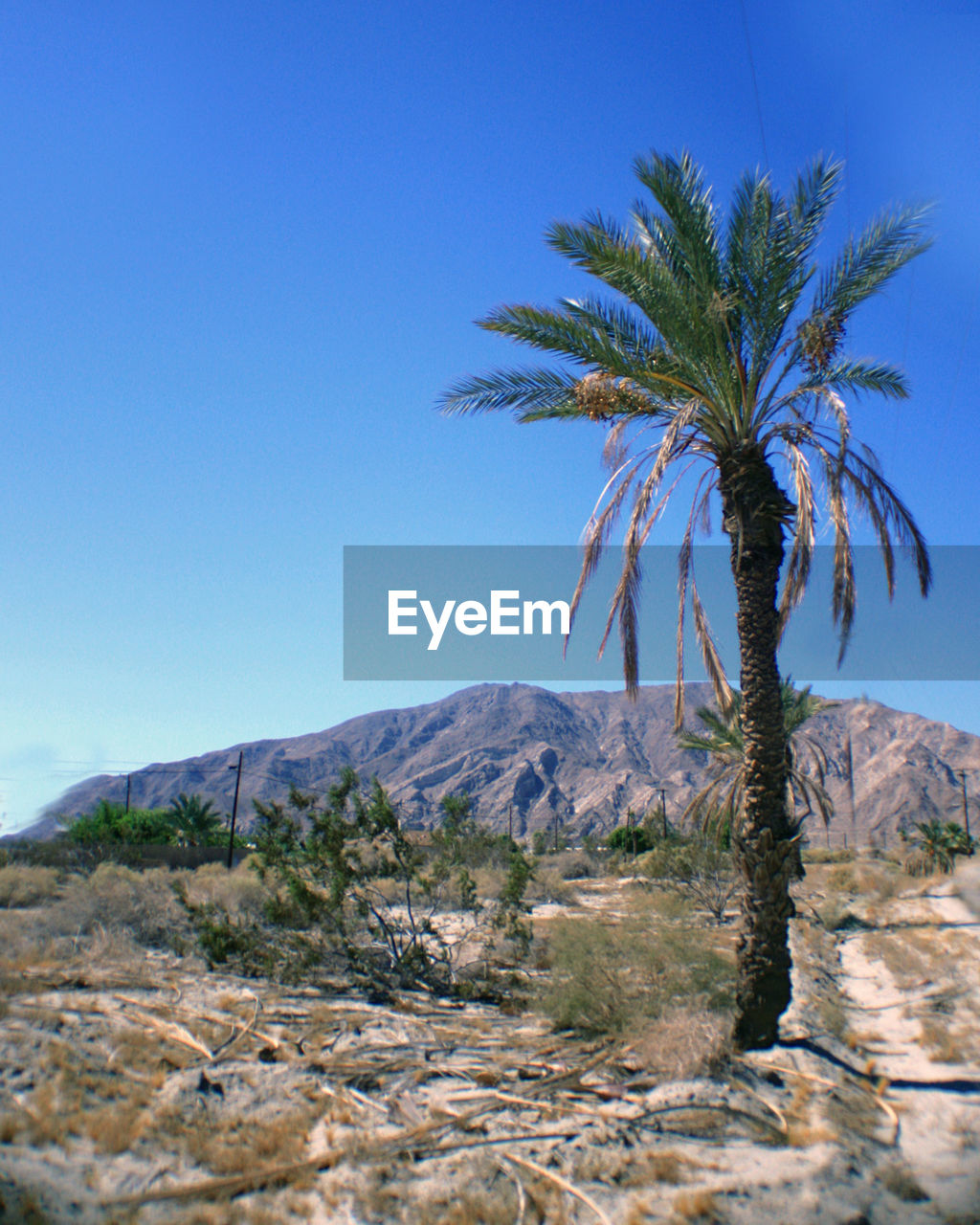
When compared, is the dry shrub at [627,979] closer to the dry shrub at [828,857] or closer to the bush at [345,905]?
the bush at [345,905]

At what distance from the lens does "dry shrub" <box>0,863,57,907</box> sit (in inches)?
740

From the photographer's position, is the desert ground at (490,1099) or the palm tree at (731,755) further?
the palm tree at (731,755)

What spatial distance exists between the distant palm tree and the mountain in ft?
118

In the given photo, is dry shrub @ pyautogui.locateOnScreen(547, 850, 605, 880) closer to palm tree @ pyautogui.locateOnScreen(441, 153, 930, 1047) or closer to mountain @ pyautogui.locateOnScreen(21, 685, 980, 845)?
palm tree @ pyautogui.locateOnScreen(441, 153, 930, 1047)

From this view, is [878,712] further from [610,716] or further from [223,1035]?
[223,1035]

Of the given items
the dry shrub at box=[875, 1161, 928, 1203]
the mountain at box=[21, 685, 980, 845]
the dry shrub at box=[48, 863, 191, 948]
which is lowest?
the mountain at box=[21, 685, 980, 845]

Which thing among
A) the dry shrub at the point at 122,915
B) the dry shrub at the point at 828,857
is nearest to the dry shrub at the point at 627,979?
the dry shrub at the point at 122,915

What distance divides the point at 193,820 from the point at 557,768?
109 m

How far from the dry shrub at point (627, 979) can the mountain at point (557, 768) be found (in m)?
74.2

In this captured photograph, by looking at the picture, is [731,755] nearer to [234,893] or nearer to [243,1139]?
[234,893]

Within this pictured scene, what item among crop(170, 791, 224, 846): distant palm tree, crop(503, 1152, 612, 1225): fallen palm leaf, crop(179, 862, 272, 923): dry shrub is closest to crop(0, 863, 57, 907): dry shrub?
crop(179, 862, 272, 923): dry shrub

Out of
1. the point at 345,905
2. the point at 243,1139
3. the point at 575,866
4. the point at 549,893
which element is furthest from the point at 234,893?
the point at 575,866

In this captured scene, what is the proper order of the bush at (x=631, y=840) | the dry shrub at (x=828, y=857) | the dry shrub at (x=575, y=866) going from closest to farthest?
the dry shrub at (x=575, y=866) → the dry shrub at (x=828, y=857) → the bush at (x=631, y=840)

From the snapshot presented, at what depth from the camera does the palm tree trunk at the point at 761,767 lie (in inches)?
317
